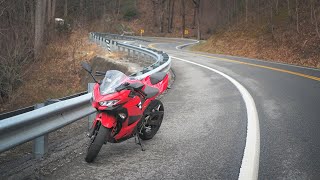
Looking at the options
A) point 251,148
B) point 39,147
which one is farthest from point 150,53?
point 39,147

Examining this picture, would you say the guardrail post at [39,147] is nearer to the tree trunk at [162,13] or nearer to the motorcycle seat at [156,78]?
the motorcycle seat at [156,78]

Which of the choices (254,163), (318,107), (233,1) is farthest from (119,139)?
(233,1)

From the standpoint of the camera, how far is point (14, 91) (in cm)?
1981

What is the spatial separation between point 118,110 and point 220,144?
1767mm

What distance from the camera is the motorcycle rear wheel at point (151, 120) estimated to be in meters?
5.92

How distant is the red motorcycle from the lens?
4.82 m

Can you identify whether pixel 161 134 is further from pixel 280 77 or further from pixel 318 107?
pixel 280 77

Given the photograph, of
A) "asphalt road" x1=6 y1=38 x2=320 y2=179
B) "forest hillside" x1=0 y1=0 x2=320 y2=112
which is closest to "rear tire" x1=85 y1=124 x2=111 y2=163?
"asphalt road" x1=6 y1=38 x2=320 y2=179

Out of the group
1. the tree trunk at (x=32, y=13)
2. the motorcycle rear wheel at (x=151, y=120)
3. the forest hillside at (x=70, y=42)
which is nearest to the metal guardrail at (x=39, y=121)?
the motorcycle rear wheel at (x=151, y=120)

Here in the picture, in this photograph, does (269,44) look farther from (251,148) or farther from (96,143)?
(96,143)

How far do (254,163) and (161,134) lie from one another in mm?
1959

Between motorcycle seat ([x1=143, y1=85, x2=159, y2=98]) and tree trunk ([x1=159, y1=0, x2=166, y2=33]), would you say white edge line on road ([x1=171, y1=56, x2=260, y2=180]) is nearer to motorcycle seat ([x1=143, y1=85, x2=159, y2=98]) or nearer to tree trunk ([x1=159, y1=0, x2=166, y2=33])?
motorcycle seat ([x1=143, y1=85, x2=159, y2=98])

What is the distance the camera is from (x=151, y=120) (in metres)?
6.16

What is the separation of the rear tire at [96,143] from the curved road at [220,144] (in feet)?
0.41
